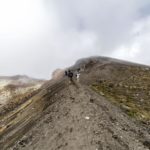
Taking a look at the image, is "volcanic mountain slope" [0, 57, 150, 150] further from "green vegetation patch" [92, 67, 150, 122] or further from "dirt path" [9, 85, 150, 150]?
"green vegetation patch" [92, 67, 150, 122]

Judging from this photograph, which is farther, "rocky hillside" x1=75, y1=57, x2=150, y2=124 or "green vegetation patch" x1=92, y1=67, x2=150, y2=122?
"rocky hillside" x1=75, y1=57, x2=150, y2=124

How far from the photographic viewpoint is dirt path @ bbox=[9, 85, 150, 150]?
110 feet

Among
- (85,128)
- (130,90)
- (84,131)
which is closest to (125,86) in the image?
(130,90)

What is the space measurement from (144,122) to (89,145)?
54.0ft

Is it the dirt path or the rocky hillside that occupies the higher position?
the rocky hillside

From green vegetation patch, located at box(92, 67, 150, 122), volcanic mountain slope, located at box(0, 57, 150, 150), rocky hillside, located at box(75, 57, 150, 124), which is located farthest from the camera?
rocky hillside, located at box(75, 57, 150, 124)

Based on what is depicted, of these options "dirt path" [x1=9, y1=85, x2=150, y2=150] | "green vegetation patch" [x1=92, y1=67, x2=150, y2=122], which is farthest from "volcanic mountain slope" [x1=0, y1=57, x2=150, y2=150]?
"green vegetation patch" [x1=92, y1=67, x2=150, y2=122]

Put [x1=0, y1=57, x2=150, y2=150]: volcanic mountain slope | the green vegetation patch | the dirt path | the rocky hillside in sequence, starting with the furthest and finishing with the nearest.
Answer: the rocky hillside → the green vegetation patch → [x1=0, y1=57, x2=150, y2=150]: volcanic mountain slope → the dirt path

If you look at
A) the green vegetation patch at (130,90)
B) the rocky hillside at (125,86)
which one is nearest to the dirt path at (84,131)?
the rocky hillside at (125,86)

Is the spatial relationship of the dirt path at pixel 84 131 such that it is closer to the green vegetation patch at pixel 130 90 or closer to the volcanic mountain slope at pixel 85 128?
the volcanic mountain slope at pixel 85 128

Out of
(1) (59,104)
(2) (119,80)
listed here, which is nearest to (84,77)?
(2) (119,80)

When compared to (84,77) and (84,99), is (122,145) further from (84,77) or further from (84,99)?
(84,77)

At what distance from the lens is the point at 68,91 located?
2188 inches

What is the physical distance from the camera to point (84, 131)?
35.7m
